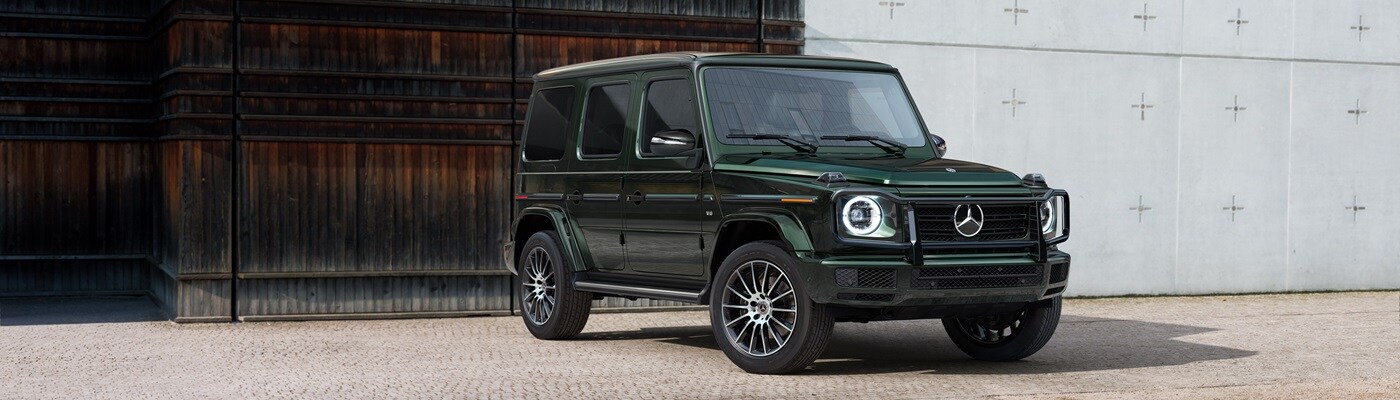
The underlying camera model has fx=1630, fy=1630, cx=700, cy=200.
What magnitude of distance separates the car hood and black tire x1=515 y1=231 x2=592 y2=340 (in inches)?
74.8

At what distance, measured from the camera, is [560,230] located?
10969 millimetres

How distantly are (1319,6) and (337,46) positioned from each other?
9349 millimetres

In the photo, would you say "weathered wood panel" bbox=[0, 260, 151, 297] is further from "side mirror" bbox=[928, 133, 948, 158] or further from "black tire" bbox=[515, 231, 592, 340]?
"side mirror" bbox=[928, 133, 948, 158]

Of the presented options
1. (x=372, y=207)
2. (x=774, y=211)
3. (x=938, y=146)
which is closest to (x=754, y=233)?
(x=774, y=211)

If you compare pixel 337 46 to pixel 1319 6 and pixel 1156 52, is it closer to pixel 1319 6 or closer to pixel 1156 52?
pixel 1156 52

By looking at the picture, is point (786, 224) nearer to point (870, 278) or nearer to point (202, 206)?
point (870, 278)

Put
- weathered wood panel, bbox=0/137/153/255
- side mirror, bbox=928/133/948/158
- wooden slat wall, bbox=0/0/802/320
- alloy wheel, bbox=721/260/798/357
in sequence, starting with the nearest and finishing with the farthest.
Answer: alloy wheel, bbox=721/260/798/357
side mirror, bbox=928/133/948/158
wooden slat wall, bbox=0/0/802/320
weathered wood panel, bbox=0/137/153/255

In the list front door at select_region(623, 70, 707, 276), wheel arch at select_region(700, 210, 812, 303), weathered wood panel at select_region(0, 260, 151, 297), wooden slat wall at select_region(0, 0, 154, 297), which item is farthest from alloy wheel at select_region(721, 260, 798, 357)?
weathered wood panel at select_region(0, 260, 151, 297)

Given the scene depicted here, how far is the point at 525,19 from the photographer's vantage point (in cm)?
1291

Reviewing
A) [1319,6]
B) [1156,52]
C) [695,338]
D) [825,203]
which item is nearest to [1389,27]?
[1319,6]

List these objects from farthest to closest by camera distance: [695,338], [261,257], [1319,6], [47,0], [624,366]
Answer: [1319,6]
[47,0]
[261,257]
[695,338]
[624,366]

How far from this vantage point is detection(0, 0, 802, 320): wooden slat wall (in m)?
12.1

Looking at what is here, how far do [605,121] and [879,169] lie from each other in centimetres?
245

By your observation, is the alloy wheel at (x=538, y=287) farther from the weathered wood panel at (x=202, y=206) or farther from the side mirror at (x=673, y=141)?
the weathered wood panel at (x=202, y=206)
